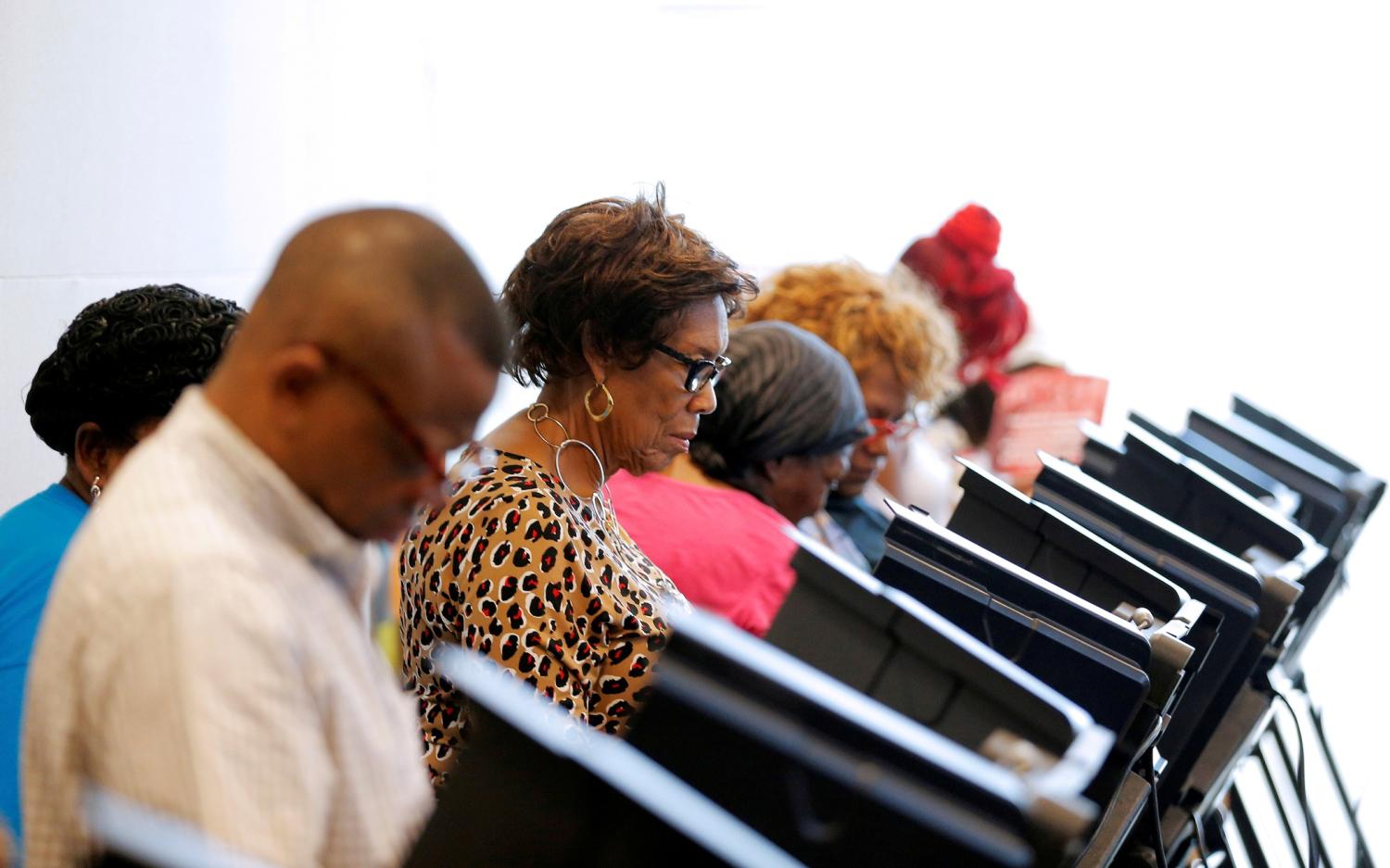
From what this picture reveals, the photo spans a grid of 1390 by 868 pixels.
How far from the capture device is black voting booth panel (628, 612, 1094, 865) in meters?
0.84

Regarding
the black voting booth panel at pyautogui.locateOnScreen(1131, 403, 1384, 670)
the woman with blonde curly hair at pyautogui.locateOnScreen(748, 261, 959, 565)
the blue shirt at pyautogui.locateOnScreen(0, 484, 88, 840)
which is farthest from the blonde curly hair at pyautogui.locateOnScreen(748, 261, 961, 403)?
the blue shirt at pyautogui.locateOnScreen(0, 484, 88, 840)

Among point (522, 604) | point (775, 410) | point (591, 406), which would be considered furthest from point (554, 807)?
point (775, 410)

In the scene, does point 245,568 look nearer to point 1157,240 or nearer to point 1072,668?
point 1072,668

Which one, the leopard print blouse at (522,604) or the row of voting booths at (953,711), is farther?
the leopard print blouse at (522,604)

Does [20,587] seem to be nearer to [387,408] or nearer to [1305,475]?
[387,408]

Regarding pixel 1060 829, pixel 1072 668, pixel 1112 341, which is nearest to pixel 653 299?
pixel 1072 668

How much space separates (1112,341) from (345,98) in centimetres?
346

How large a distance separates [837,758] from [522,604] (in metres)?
0.61

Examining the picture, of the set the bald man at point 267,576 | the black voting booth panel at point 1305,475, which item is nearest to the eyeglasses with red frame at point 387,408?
the bald man at point 267,576

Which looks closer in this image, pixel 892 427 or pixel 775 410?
pixel 775 410

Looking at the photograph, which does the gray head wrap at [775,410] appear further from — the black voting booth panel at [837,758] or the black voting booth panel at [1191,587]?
the black voting booth panel at [837,758]

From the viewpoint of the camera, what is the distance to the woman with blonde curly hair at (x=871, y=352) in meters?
2.71

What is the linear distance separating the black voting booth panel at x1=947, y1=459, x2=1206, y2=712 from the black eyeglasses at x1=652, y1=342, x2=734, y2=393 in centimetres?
35

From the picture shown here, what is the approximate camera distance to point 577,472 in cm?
160
